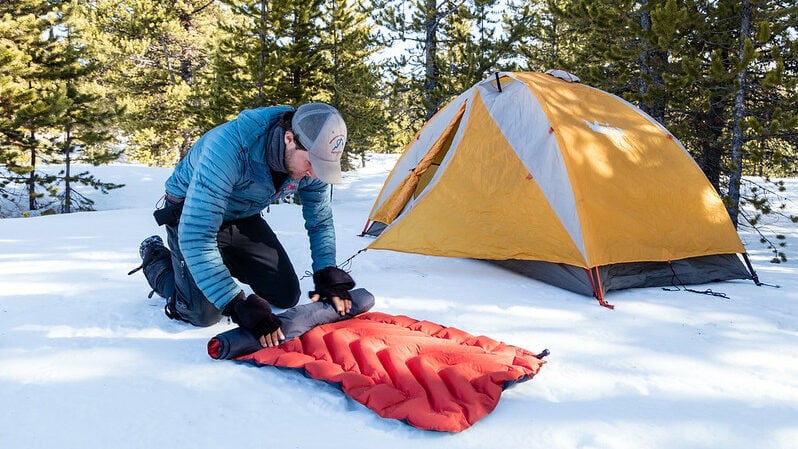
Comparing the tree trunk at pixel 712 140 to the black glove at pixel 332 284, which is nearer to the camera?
the black glove at pixel 332 284

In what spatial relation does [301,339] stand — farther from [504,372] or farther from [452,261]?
[452,261]

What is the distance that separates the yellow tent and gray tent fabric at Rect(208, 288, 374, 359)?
55.4 inches

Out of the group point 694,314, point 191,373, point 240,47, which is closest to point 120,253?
point 191,373

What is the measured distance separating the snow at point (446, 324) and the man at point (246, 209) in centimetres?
24

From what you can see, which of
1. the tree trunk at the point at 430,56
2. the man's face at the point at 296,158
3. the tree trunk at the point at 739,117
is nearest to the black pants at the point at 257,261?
the man's face at the point at 296,158

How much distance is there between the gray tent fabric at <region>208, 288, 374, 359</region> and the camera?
7.22 feet

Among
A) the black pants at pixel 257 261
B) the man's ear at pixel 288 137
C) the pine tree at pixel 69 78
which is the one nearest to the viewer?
the man's ear at pixel 288 137

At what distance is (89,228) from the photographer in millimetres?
5711

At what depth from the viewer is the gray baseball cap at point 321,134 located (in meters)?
2.10

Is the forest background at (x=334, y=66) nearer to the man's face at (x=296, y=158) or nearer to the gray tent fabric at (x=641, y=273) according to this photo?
the gray tent fabric at (x=641, y=273)

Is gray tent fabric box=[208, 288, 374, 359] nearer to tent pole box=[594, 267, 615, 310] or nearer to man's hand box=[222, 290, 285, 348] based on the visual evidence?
man's hand box=[222, 290, 285, 348]

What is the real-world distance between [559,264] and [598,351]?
4.28 ft

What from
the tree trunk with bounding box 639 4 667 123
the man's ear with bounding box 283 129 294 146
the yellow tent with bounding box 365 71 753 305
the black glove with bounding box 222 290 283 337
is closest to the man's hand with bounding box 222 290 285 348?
the black glove with bounding box 222 290 283 337

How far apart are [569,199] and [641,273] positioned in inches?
32.1
